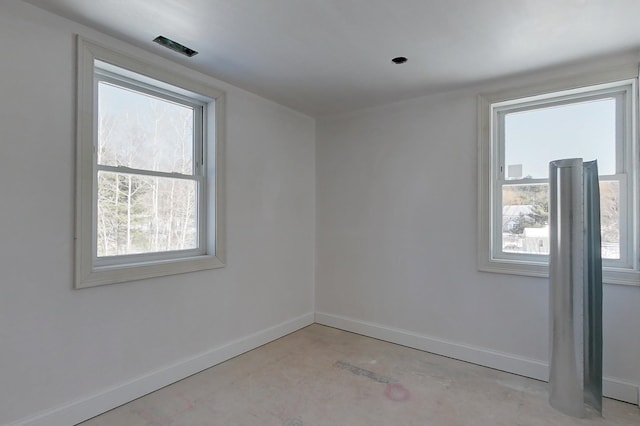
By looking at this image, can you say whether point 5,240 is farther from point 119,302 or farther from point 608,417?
point 608,417

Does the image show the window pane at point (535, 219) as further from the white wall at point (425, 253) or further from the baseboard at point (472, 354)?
the baseboard at point (472, 354)

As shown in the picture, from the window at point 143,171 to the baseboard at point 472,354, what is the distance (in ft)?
5.72

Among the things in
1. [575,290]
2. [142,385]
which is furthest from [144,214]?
[575,290]

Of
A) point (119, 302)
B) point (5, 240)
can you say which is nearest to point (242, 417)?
point (119, 302)

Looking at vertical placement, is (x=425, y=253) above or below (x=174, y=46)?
below

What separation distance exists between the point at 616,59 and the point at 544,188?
1.03 metres

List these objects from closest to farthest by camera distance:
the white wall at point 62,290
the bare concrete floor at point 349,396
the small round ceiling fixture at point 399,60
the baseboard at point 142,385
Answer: the white wall at point 62,290
the baseboard at point 142,385
the bare concrete floor at point 349,396
the small round ceiling fixture at point 399,60

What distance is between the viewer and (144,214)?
2.58 metres

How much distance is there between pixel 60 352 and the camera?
203 cm

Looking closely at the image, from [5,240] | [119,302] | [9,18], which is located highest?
[9,18]

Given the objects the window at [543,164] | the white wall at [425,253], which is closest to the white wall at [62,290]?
the white wall at [425,253]

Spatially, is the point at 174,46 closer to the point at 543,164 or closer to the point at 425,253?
the point at 425,253

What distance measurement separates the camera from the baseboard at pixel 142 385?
78.2 inches

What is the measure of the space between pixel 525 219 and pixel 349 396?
207cm
